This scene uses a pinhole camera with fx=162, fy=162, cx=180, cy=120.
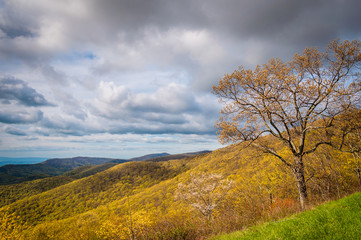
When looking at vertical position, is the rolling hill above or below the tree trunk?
below

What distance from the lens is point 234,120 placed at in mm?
12672

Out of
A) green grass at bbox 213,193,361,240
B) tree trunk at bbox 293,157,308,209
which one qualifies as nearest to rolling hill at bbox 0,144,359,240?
tree trunk at bbox 293,157,308,209

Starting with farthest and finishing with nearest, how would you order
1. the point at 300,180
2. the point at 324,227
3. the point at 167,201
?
the point at 167,201, the point at 300,180, the point at 324,227

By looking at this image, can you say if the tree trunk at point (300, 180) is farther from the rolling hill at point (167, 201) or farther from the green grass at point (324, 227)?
the green grass at point (324, 227)

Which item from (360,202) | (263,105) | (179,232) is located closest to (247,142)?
(263,105)

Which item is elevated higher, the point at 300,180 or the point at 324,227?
the point at 324,227

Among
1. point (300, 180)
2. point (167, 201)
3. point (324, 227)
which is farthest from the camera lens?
point (167, 201)

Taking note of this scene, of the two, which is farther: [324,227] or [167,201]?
[167,201]

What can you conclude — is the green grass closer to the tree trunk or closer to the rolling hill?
the rolling hill

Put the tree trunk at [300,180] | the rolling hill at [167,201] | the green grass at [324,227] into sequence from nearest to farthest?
the green grass at [324,227], the rolling hill at [167,201], the tree trunk at [300,180]

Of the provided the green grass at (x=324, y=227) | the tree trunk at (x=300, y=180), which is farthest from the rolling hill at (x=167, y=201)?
the green grass at (x=324, y=227)

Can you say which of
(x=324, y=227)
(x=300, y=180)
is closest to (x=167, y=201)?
(x=300, y=180)

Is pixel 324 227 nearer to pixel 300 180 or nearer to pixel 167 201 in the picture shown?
pixel 300 180

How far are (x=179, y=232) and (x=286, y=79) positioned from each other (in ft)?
39.0
